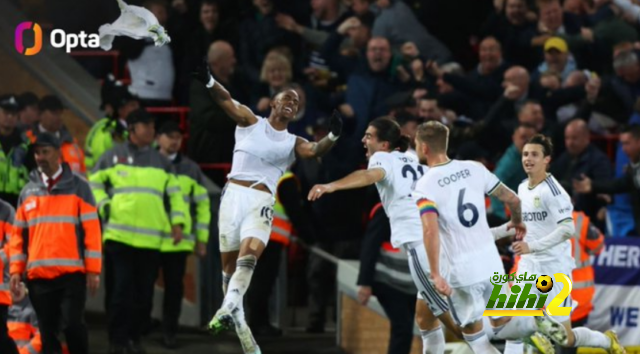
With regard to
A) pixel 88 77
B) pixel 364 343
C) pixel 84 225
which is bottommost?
pixel 364 343

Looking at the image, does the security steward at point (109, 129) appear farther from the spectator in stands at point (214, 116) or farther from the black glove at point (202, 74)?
the black glove at point (202, 74)

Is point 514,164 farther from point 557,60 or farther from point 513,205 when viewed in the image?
point 513,205

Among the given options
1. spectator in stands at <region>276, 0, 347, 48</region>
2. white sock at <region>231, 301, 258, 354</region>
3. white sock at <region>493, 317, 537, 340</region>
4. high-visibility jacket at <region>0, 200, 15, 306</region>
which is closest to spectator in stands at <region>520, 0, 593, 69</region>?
spectator in stands at <region>276, 0, 347, 48</region>

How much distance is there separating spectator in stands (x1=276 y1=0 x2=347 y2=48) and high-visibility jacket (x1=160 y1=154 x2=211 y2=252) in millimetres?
3159

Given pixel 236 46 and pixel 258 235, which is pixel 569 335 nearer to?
pixel 258 235

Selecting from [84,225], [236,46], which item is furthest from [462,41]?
[84,225]

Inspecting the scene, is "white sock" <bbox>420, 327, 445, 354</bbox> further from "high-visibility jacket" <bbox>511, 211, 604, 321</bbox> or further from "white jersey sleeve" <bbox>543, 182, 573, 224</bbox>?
"high-visibility jacket" <bbox>511, 211, 604, 321</bbox>

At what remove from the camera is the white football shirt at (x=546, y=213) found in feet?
44.3

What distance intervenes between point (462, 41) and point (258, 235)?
795 cm

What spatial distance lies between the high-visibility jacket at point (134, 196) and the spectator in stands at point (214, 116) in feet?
5.91

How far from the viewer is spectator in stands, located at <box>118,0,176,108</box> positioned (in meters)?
18.7

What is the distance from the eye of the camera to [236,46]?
62.9 ft

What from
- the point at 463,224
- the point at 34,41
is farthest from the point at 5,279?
the point at 34,41

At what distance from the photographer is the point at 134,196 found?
16.0m
